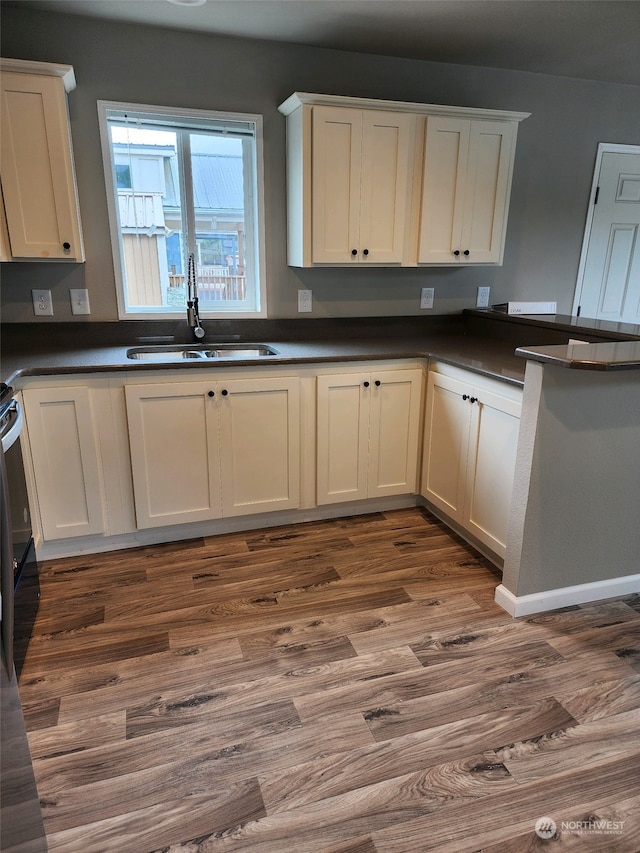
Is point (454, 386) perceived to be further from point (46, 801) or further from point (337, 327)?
point (46, 801)

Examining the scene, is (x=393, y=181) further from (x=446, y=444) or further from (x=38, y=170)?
(x=38, y=170)

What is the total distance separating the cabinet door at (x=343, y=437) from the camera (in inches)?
109

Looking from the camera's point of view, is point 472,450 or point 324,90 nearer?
point 472,450

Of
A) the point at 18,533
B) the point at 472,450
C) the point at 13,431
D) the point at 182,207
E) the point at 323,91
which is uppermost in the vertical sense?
the point at 323,91

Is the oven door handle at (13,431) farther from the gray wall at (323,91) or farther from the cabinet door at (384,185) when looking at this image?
the cabinet door at (384,185)

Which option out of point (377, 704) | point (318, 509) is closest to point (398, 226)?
point (318, 509)

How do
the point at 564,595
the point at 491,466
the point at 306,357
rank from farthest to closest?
1. the point at 306,357
2. the point at 491,466
3. the point at 564,595

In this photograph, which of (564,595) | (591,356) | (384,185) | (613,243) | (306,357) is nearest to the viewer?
(591,356)

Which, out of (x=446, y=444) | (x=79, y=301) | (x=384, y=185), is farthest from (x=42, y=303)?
(x=446, y=444)

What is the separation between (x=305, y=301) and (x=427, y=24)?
4.69ft

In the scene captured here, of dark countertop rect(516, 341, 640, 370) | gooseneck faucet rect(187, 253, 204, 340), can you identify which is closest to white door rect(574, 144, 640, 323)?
dark countertop rect(516, 341, 640, 370)

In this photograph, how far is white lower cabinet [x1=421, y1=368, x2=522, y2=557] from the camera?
7.57 feet

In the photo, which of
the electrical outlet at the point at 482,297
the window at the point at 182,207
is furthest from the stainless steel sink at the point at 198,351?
the electrical outlet at the point at 482,297

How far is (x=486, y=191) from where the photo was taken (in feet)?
10.0
